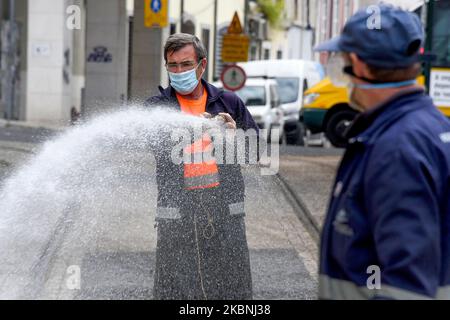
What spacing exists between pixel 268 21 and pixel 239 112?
51301mm

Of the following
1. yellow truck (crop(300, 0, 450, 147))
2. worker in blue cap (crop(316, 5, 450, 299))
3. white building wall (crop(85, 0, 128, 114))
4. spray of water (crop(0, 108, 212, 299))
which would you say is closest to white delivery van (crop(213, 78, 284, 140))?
yellow truck (crop(300, 0, 450, 147))

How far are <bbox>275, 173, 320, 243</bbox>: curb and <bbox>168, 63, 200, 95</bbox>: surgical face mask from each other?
513 cm

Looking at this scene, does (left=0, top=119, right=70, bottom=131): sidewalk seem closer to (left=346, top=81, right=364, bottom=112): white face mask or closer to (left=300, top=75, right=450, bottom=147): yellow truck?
(left=300, top=75, right=450, bottom=147): yellow truck

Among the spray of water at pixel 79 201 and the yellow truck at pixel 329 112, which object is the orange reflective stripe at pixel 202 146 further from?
the yellow truck at pixel 329 112

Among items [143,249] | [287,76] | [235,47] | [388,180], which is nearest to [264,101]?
[235,47]

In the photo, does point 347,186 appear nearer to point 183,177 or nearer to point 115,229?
point 183,177

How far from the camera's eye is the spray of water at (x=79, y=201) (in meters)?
6.88

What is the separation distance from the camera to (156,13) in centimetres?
2633

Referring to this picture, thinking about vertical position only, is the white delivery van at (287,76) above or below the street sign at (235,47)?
below

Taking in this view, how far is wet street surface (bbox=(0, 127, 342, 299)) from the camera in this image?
7887 millimetres

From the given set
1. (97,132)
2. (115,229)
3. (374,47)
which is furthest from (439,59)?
(374,47)

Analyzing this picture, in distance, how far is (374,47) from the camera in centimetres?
328

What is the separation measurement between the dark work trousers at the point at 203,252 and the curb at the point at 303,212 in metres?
5.20

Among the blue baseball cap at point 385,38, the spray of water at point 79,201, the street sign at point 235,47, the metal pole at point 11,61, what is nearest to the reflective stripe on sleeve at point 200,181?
the spray of water at point 79,201
